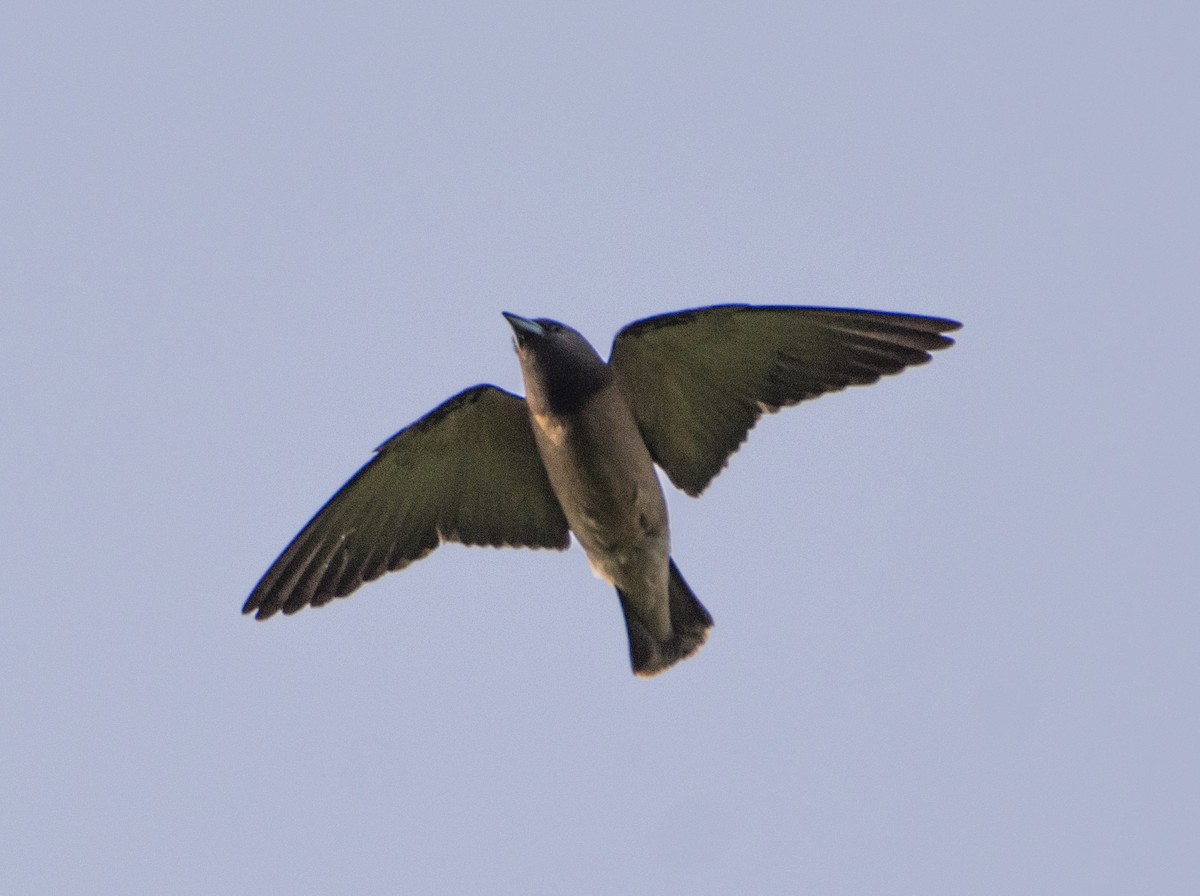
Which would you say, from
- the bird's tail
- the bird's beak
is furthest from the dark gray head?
the bird's tail

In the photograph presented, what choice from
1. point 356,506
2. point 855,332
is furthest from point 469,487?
point 855,332

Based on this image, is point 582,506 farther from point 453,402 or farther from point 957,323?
point 957,323

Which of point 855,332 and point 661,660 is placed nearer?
point 855,332

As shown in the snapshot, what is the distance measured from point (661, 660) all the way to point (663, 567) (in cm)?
117

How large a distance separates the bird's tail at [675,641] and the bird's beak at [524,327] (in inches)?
106

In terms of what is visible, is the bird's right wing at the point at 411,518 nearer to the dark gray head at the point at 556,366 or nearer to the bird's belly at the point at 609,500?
the bird's belly at the point at 609,500

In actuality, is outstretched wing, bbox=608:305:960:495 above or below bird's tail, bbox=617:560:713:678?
above

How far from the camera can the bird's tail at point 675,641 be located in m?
14.4

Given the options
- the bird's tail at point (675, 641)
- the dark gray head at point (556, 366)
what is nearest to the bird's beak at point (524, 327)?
A: the dark gray head at point (556, 366)

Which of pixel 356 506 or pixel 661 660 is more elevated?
pixel 356 506

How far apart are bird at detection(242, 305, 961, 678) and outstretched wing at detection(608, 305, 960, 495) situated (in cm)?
1

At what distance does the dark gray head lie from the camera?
1278 centimetres

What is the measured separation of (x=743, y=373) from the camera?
43.9ft

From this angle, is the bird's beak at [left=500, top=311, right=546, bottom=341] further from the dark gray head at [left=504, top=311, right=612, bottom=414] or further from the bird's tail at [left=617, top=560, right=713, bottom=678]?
the bird's tail at [left=617, top=560, right=713, bottom=678]
